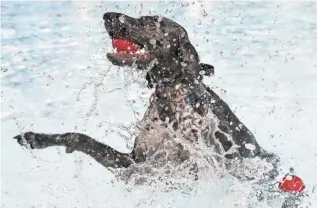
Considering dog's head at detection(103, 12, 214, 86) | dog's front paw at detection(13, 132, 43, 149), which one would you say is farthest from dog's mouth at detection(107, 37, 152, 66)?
dog's front paw at detection(13, 132, 43, 149)

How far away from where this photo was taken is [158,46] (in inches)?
161

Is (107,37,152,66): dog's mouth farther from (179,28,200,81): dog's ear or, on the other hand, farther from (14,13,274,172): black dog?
(179,28,200,81): dog's ear

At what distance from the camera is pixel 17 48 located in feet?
30.8

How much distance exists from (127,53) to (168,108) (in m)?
0.46

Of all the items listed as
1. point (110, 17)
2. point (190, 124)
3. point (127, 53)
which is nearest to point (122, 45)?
point (127, 53)

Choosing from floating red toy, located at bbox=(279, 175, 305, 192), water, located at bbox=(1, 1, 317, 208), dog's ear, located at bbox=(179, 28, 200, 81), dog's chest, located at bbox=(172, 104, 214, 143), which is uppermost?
dog's ear, located at bbox=(179, 28, 200, 81)

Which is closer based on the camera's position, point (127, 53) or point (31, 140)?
point (127, 53)

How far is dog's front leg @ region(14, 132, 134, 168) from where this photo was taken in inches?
173

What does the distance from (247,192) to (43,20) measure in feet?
23.1

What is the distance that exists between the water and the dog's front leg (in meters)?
0.29

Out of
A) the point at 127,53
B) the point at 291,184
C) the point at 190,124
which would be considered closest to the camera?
the point at 127,53

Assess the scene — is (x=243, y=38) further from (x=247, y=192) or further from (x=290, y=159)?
(x=247, y=192)

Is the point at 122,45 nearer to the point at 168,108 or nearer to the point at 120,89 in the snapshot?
the point at 168,108

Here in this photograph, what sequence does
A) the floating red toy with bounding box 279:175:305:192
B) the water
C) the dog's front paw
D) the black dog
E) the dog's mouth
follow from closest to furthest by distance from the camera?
1. the dog's mouth
2. the black dog
3. the floating red toy with bounding box 279:175:305:192
4. the dog's front paw
5. the water
